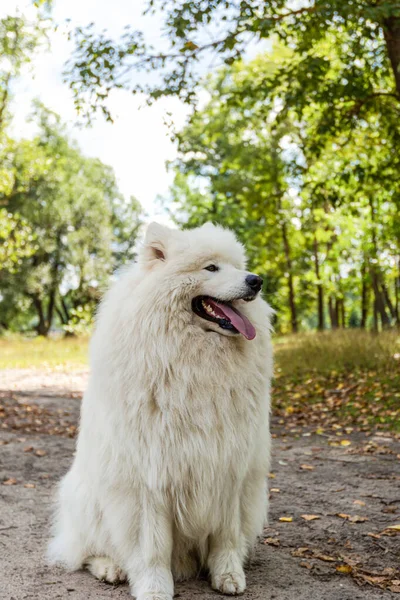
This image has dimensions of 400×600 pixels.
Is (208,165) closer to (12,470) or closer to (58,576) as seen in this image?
(12,470)

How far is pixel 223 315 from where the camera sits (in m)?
3.46

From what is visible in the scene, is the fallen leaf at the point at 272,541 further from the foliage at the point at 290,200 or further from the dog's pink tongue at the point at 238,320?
the foliage at the point at 290,200

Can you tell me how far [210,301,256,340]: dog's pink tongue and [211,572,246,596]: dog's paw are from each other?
139 cm

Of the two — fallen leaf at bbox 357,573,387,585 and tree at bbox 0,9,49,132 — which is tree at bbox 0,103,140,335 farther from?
fallen leaf at bbox 357,573,387,585

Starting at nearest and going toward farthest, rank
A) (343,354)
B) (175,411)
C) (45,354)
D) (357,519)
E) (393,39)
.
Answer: (175,411)
(357,519)
(393,39)
(343,354)
(45,354)

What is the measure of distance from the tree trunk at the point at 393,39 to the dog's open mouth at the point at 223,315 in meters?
6.69

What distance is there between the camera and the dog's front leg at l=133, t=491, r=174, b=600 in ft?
11.0

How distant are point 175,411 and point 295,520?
2270 millimetres

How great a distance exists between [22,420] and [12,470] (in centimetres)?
321

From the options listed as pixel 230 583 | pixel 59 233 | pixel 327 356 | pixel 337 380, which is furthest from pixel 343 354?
pixel 59 233

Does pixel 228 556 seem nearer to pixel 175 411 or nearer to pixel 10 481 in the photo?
pixel 175 411

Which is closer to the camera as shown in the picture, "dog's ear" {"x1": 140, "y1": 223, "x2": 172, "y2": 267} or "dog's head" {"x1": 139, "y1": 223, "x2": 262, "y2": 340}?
"dog's head" {"x1": 139, "y1": 223, "x2": 262, "y2": 340}

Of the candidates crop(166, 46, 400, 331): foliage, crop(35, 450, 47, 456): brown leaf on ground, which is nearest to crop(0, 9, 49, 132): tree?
crop(166, 46, 400, 331): foliage

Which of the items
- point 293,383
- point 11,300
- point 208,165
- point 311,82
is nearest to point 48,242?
point 11,300
